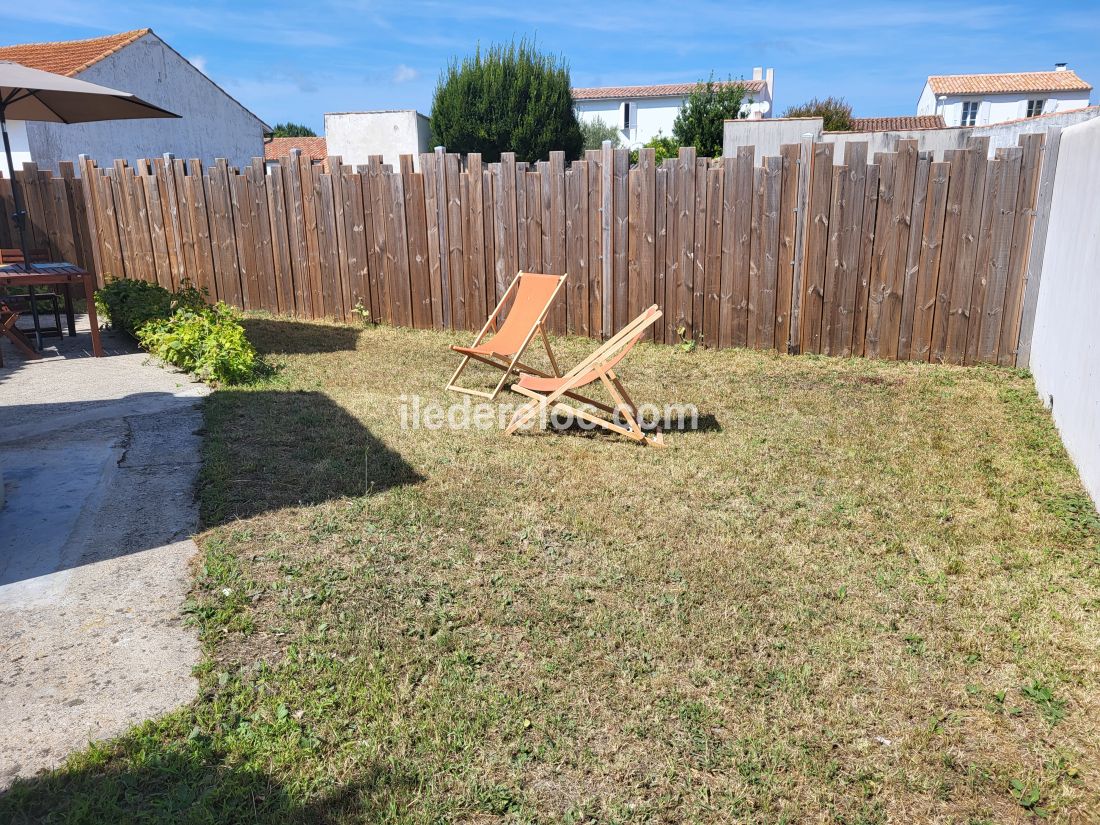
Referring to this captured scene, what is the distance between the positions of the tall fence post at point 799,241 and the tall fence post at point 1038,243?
6.22 feet

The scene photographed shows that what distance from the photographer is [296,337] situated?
28.8 feet

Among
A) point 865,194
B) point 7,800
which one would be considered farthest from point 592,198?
point 7,800

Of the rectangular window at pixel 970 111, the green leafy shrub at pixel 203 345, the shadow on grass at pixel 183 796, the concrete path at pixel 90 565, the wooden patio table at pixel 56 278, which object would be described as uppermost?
the rectangular window at pixel 970 111

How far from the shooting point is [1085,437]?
14.8 feet

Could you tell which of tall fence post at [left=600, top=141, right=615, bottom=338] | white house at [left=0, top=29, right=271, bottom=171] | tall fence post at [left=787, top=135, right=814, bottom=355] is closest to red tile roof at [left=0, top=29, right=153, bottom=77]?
white house at [left=0, top=29, right=271, bottom=171]

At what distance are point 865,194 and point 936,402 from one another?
7.16ft

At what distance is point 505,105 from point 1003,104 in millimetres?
34979

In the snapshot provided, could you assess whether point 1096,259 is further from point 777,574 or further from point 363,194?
point 363,194

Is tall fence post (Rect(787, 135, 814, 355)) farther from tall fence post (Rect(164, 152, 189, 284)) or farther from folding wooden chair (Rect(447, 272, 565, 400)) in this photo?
tall fence post (Rect(164, 152, 189, 284))

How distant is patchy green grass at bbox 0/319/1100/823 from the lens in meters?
2.33

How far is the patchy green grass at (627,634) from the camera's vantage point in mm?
2330

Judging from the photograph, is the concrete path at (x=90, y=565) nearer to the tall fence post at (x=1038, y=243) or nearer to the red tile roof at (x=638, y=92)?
the tall fence post at (x=1038, y=243)

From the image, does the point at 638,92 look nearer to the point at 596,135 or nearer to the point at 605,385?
the point at 596,135

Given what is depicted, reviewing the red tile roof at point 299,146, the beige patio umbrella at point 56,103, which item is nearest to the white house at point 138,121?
the beige patio umbrella at point 56,103
